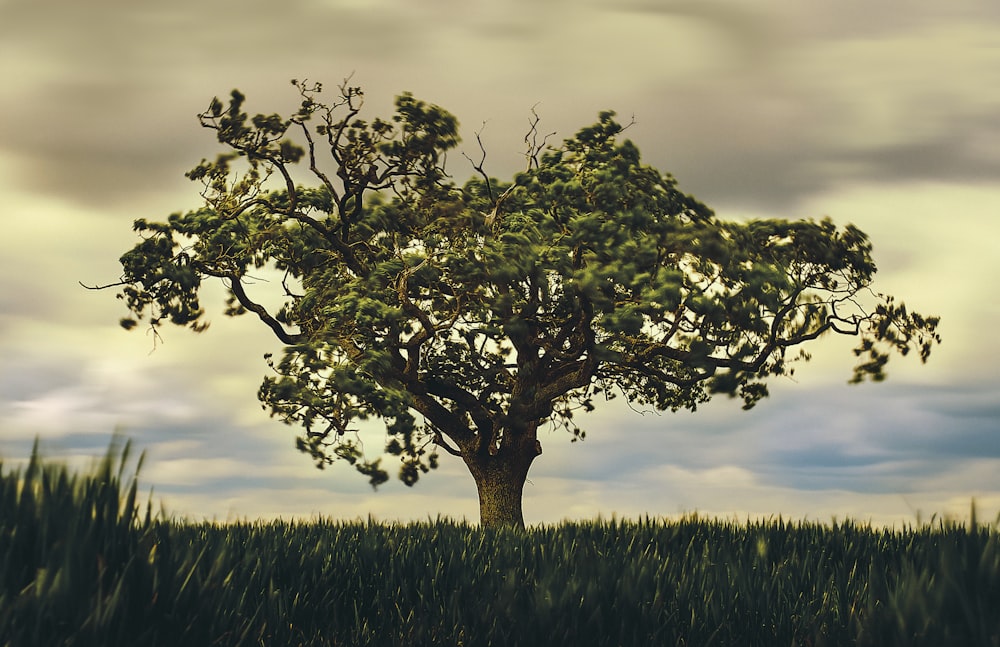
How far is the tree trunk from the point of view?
2055 centimetres

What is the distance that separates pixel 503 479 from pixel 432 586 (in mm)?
11122

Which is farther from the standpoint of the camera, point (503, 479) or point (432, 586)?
point (503, 479)

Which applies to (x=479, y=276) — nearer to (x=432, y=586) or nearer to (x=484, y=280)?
(x=484, y=280)

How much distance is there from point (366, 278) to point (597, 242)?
501 cm

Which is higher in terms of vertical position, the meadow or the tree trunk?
the tree trunk

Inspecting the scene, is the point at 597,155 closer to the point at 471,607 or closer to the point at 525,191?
the point at 525,191

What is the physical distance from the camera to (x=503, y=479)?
20594 millimetres

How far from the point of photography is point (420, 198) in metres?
20.7

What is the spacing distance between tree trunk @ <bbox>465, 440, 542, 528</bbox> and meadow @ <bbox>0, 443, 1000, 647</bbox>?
260 inches

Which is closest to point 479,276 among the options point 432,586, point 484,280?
point 484,280

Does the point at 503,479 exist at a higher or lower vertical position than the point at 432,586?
higher

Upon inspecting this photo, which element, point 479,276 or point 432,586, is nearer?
point 432,586

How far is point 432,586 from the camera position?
31.2 ft

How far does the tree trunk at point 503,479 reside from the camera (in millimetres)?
20547
